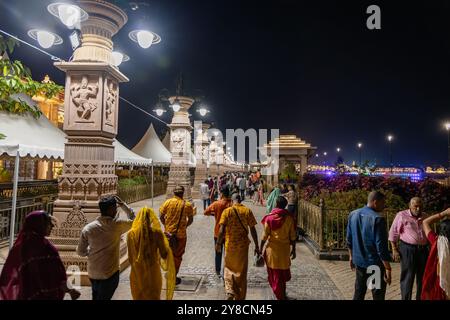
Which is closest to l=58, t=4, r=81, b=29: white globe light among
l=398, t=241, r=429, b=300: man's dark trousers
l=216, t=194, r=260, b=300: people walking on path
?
l=216, t=194, r=260, b=300: people walking on path

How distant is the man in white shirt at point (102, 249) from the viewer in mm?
3393

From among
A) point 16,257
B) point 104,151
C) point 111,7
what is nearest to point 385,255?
point 16,257

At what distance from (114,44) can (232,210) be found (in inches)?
182

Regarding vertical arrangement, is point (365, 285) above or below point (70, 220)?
below

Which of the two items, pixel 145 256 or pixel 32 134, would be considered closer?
pixel 145 256

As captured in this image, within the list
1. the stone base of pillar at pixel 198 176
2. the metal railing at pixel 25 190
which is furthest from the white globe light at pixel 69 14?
the stone base of pillar at pixel 198 176

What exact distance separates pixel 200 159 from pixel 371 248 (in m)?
16.4

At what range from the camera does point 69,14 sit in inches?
203

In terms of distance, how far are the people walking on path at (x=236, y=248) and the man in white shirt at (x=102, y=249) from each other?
1.65 m

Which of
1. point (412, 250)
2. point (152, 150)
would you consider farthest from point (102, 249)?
point (152, 150)

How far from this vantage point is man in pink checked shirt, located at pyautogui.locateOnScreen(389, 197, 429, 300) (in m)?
4.34

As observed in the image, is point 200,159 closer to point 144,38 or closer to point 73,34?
point 144,38

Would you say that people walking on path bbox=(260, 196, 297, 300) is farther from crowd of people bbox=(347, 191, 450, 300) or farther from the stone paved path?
crowd of people bbox=(347, 191, 450, 300)

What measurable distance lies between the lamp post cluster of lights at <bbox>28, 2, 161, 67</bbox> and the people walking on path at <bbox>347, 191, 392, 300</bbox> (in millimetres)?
5058
